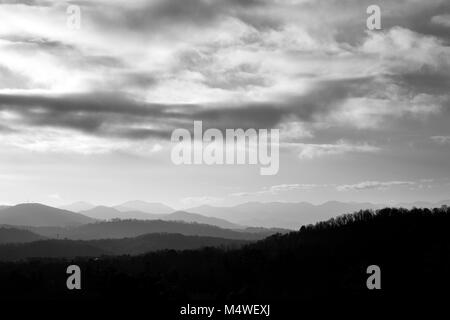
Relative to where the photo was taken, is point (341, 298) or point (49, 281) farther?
point (49, 281)

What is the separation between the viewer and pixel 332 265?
584ft

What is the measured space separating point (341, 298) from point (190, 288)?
52.5 meters

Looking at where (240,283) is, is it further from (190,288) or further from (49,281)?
(49,281)

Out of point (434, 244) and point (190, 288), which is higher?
point (434, 244)

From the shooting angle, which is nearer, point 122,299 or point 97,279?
point 122,299
